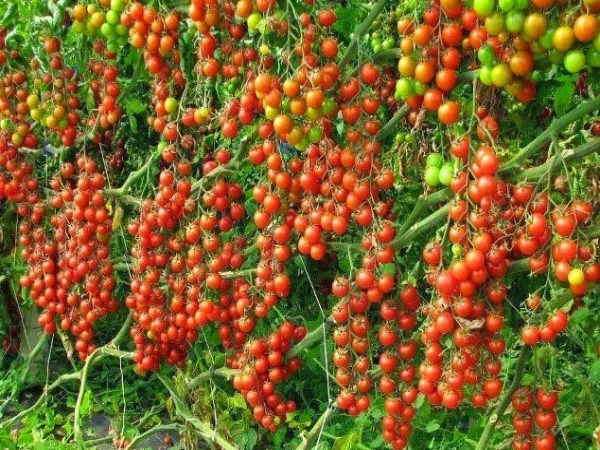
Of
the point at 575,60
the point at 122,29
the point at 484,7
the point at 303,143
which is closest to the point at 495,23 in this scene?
the point at 484,7

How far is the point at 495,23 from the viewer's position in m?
1.20

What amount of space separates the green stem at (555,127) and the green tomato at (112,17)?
1.11 m

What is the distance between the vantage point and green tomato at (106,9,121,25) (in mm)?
1885

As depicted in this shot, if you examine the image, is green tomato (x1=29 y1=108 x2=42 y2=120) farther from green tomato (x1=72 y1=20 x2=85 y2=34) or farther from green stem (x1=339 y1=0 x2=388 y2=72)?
green stem (x1=339 y1=0 x2=388 y2=72)

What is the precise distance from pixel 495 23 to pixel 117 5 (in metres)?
1.08

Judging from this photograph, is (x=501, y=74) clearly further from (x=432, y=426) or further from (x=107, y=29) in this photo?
(x=107, y=29)

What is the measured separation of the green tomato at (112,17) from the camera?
1.88 metres

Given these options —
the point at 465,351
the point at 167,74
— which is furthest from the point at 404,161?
the point at 167,74

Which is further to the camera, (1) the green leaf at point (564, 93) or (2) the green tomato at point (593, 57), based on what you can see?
(1) the green leaf at point (564, 93)

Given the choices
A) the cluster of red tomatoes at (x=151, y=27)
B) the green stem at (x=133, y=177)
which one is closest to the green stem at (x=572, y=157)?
the cluster of red tomatoes at (x=151, y=27)

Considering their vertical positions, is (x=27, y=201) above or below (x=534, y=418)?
below

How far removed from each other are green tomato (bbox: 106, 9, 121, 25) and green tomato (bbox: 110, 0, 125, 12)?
0.01 m

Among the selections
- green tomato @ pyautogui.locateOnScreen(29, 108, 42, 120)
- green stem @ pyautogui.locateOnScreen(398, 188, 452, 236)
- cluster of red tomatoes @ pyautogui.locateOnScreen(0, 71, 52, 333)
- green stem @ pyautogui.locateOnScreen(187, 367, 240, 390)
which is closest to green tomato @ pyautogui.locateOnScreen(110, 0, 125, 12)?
green tomato @ pyautogui.locateOnScreen(29, 108, 42, 120)

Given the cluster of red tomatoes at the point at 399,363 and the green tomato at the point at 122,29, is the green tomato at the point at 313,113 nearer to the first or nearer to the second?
the cluster of red tomatoes at the point at 399,363
